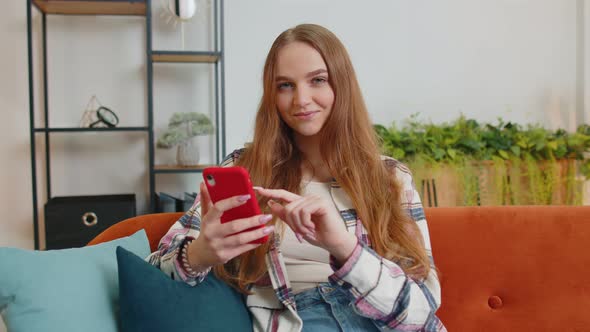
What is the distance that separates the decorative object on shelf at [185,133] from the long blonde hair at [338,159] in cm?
141

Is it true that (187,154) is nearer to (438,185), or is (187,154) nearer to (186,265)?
(438,185)

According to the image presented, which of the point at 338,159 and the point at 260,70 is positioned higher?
the point at 260,70

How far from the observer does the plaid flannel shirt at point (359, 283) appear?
1.00 metres

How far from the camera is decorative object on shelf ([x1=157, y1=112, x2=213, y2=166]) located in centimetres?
276

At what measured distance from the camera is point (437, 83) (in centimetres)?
323

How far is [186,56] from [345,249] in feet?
6.87

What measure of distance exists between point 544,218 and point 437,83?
1.87 metres

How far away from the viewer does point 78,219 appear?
2.52 m

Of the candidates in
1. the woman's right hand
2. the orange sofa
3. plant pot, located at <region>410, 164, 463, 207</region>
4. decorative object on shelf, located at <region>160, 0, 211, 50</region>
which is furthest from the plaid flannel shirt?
decorative object on shelf, located at <region>160, 0, 211, 50</region>

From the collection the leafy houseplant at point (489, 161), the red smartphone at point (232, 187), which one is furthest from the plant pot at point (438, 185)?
the red smartphone at point (232, 187)

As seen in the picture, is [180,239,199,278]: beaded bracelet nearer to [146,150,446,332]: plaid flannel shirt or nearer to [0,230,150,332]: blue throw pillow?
[146,150,446,332]: plaid flannel shirt

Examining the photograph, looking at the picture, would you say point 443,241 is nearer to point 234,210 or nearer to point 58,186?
point 234,210

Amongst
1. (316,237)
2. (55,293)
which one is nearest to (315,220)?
(316,237)

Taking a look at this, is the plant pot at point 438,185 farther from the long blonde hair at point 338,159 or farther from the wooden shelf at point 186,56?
the long blonde hair at point 338,159
